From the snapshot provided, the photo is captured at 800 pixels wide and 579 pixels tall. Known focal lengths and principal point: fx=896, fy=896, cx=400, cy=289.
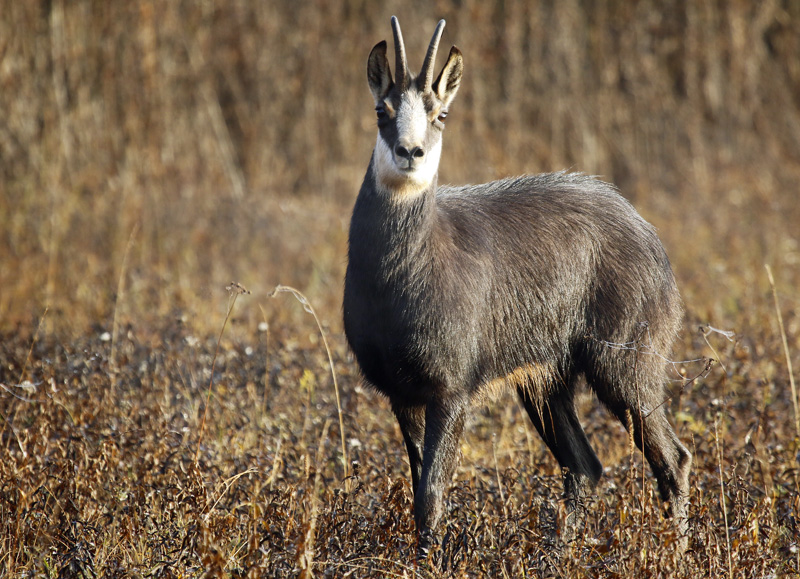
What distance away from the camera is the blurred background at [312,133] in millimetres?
8875

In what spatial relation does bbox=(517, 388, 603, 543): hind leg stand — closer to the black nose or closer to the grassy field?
the grassy field

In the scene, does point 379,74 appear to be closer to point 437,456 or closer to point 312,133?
point 437,456

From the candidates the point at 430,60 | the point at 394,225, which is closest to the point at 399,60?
the point at 430,60

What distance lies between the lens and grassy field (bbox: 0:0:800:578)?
376 centimetres

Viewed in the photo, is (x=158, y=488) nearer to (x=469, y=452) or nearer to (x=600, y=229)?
(x=469, y=452)

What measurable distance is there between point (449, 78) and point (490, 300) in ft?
3.64

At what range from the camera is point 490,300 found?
14.2 feet

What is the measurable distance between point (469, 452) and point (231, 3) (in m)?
8.65

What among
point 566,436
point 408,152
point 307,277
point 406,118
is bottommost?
point 307,277

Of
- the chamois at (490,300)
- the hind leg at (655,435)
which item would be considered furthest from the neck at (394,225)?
the hind leg at (655,435)

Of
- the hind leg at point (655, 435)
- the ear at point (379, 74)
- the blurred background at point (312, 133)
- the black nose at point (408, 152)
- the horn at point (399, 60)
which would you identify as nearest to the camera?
the black nose at point (408, 152)

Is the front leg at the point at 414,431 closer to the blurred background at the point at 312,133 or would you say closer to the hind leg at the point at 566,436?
the hind leg at the point at 566,436

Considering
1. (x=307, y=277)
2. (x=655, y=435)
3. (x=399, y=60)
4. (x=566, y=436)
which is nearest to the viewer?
(x=399, y=60)

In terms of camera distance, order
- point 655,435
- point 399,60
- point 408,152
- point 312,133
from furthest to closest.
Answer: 1. point 312,133
2. point 655,435
3. point 399,60
4. point 408,152
